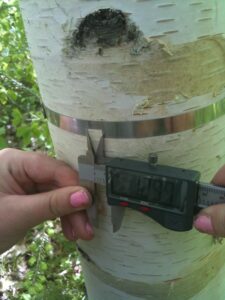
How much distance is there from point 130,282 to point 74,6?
0.67 m

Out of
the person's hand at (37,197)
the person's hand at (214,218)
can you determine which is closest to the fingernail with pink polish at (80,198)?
the person's hand at (37,197)

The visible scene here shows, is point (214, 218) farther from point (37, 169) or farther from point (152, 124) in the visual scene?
point (37, 169)

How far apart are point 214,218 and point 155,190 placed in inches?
4.8

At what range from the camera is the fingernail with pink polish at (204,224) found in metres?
0.68

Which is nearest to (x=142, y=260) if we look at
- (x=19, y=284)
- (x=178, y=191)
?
(x=178, y=191)

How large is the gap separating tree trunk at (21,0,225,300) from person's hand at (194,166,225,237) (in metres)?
0.07

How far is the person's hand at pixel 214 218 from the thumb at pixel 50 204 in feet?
0.78

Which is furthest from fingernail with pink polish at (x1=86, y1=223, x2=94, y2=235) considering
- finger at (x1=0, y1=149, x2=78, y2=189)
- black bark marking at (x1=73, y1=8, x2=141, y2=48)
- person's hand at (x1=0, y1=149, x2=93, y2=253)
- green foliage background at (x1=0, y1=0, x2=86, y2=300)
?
green foliage background at (x1=0, y1=0, x2=86, y2=300)

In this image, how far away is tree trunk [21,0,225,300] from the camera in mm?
604

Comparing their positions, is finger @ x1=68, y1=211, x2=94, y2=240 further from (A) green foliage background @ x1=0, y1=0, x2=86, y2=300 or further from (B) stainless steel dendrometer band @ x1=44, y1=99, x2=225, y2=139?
(A) green foliage background @ x1=0, y1=0, x2=86, y2=300

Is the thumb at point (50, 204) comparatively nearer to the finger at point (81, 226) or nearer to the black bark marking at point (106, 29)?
the finger at point (81, 226)

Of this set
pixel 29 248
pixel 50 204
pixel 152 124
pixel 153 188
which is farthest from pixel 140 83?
pixel 29 248

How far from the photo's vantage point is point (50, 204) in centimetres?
81

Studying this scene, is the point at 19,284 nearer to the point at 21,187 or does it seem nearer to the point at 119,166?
the point at 21,187
